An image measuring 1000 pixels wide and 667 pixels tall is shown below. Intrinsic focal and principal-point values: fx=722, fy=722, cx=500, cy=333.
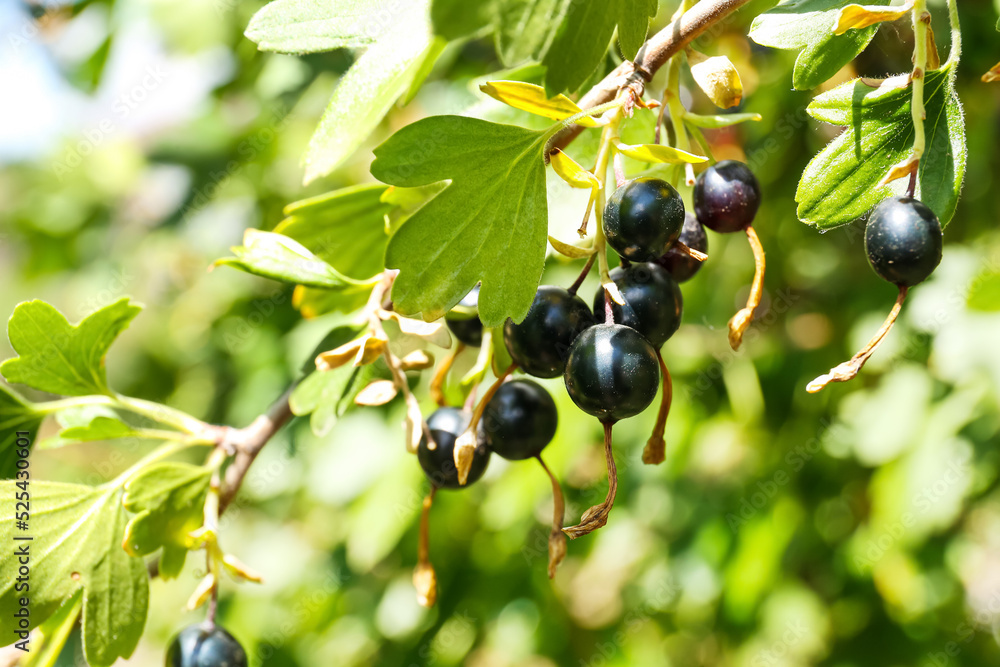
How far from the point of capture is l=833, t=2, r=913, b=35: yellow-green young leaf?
0.52m

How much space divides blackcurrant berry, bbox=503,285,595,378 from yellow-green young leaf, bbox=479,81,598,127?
5.7 inches

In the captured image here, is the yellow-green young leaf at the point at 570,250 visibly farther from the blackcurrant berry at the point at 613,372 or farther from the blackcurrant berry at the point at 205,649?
the blackcurrant berry at the point at 205,649

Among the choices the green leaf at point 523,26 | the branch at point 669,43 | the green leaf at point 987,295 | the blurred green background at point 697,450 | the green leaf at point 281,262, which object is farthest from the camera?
the blurred green background at point 697,450

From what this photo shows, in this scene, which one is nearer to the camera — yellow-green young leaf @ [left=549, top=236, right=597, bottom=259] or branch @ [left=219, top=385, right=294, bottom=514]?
yellow-green young leaf @ [left=549, top=236, right=597, bottom=259]

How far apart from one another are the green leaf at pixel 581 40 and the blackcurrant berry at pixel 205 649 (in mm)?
648

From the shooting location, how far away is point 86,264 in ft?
7.52

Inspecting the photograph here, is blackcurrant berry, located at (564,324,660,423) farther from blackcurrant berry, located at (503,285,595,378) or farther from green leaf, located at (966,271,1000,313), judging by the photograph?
green leaf, located at (966,271,1000,313)

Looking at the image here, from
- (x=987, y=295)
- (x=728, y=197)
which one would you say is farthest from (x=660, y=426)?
(x=987, y=295)

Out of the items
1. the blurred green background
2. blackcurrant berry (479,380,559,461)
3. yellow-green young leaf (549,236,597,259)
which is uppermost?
yellow-green young leaf (549,236,597,259)

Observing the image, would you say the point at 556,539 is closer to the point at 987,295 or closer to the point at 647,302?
the point at 647,302

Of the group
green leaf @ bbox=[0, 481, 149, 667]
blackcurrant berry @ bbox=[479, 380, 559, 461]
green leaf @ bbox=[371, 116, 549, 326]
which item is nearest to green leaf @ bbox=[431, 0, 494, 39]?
green leaf @ bbox=[371, 116, 549, 326]

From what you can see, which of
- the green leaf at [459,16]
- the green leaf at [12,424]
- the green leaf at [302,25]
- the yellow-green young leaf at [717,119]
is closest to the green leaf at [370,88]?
the green leaf at [302,25]

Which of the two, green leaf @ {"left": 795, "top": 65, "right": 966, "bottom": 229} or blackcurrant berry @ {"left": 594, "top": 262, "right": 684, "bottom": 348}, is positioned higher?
green leaf @ {"left": 795, "top": 65, "right": 966, "bottom": 229}

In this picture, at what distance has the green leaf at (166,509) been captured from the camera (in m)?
0.70
